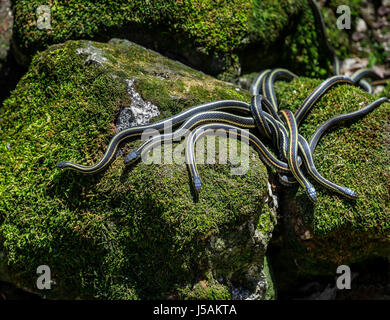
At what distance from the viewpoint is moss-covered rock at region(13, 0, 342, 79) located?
4895 mm

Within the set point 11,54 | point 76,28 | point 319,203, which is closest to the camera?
point 319,203

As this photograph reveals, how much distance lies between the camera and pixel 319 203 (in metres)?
4.31

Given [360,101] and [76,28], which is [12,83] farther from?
[360,101]

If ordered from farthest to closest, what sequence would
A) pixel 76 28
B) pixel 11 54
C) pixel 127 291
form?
1. pixel 11 54
2. pixel 76 28
3. pixel 127 291

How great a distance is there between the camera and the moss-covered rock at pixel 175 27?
489cm

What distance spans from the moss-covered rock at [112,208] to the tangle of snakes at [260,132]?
0.58 feet

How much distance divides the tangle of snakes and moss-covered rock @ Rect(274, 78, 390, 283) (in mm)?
139

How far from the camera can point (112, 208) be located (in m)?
3.98

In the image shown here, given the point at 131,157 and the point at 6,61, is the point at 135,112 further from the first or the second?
the point at 6,61

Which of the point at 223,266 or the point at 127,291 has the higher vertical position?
the point at 223,266

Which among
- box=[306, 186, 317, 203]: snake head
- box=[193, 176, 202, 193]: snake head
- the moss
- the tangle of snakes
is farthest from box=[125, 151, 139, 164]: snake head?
box=[306, 186, 317, 203]: snake head

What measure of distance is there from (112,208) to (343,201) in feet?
10.2

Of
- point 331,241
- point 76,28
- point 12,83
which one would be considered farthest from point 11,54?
Answer: point 331,241

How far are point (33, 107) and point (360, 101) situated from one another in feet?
16.3
